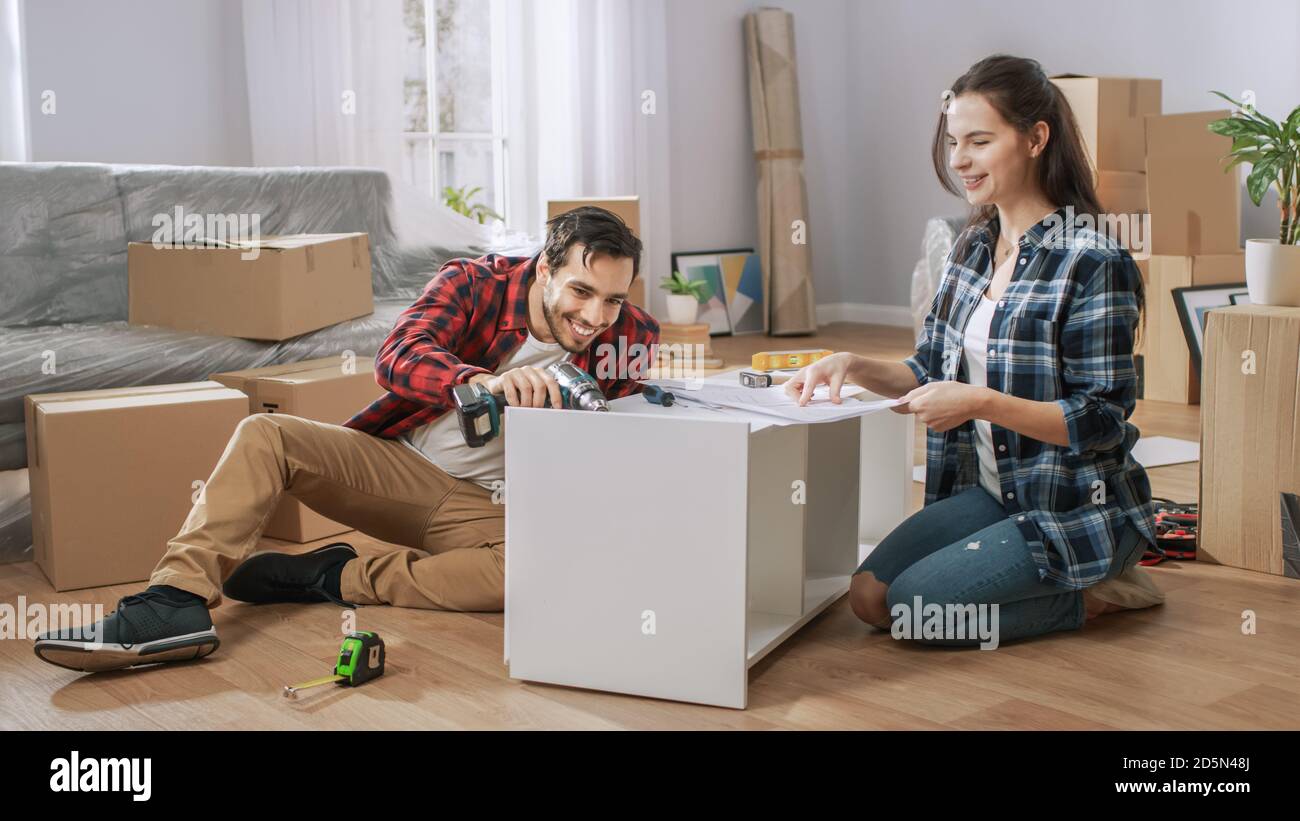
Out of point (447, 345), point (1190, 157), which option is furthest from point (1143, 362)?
point (447, 345)

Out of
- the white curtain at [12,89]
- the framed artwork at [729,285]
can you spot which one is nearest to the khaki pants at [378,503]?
the white curtain at [12,89]

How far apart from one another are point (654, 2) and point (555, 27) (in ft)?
1.81

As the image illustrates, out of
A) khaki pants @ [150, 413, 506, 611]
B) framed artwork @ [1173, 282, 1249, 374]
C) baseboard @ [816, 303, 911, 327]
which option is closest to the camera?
khaki pants @ [150, 413, 506, 611]

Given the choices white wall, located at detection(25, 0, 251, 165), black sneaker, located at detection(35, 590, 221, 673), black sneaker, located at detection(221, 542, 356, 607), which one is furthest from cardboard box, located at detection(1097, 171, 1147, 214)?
black sneaker, located at detection(35, 590, 221, 673)

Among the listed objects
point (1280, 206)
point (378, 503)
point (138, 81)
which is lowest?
point (378, 503)

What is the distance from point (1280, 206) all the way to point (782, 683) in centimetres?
158

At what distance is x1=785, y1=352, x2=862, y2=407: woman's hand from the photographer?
1.93 metres

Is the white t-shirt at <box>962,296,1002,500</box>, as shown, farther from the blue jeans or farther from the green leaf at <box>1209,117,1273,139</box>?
the green leaf at <box>1209,117,1273,139</box>

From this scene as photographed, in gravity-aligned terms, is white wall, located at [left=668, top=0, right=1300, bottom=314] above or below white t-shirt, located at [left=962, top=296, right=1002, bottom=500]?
above

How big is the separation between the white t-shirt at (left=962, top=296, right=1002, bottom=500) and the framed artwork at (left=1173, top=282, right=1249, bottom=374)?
7.97 ft

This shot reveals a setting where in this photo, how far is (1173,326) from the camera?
438 centimetres

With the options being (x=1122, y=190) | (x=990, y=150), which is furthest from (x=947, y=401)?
(x=1122, y=190)

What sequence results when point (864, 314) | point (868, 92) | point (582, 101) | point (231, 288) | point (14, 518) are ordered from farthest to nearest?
point (864, 314), point (868, 92), point (582, 101), point (231, 288), point (14, 518)

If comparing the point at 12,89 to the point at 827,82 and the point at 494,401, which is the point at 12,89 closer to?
the point at 494,401
